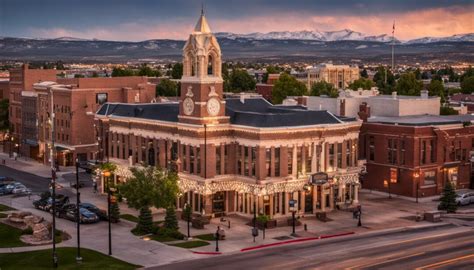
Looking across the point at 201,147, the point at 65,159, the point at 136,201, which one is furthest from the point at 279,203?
the point at 65,159

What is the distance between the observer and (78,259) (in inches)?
2618

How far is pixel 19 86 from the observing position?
15338cm

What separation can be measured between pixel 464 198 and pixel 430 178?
697cm

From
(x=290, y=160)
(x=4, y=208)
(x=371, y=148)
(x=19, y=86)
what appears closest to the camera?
(x=290, y=160)

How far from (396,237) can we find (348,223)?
8.71 meters

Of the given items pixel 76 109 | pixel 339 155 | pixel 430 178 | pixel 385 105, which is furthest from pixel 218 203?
pixel 76 109

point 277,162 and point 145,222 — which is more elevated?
point 277,162

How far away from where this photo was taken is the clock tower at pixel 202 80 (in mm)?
89562

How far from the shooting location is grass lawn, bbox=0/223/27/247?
73.9 meters

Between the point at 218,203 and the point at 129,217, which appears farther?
the point at 218,203

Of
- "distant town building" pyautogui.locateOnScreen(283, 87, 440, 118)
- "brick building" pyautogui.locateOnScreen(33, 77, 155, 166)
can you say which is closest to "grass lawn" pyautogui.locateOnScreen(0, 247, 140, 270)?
"distant town building" pyautogui.locateOnScreen(283, 87, 440, 118)

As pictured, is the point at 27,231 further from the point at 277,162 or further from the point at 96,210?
the point at 277,162

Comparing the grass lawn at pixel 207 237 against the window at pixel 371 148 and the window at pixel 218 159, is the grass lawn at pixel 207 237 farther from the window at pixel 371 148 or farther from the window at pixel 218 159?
the window at pixel 371 148

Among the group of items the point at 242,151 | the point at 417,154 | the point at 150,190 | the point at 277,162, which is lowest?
the point at 150,190
